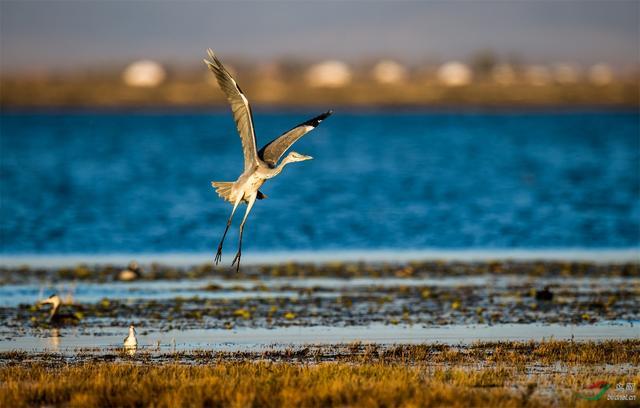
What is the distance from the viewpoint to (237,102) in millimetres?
15398

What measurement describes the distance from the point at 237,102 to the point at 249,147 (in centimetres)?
74

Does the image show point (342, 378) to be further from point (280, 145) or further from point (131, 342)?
point (280, 145)

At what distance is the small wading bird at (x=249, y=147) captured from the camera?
15.4 metres

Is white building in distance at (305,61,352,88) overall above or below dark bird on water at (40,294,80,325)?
above

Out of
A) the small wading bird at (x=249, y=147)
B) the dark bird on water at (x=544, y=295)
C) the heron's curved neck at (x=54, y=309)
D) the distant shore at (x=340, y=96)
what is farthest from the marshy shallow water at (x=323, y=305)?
the distant shore at (x=340, y=96)

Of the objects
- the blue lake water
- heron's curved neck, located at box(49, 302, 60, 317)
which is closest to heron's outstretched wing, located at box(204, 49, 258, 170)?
heron's curved neck, located at box(49, 302, 60, 317)

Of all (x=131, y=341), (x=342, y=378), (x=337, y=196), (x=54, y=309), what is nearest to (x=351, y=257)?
(x=54, y=309)

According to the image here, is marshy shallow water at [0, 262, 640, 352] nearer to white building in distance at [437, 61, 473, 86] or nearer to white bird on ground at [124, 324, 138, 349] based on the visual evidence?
white bird on ground at [124, 324, 138, 349]

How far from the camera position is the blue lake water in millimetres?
28469

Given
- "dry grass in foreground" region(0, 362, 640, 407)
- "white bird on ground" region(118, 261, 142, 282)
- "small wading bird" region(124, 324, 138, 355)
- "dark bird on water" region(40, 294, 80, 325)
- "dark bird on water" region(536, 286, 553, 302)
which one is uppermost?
"white bird on ground" region(118, 261, 142, 282)

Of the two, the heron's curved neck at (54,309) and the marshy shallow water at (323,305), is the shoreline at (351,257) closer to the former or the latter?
the marshy shallow water at (323,305)

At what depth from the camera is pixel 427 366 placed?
40.5 ft

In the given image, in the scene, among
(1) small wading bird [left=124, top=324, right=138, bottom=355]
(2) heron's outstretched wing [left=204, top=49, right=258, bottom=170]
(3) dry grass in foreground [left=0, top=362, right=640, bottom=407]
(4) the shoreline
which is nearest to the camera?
(3) dry grass in foreground [left=0, top=362, right=640, bottom=407]

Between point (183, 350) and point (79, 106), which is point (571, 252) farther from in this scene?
point (79, 106)
